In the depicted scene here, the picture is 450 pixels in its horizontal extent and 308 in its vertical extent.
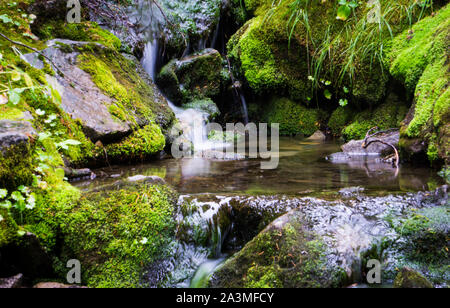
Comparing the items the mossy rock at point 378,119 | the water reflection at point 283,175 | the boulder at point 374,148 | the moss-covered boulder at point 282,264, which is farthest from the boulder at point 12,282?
the mossy rock at point 378,119

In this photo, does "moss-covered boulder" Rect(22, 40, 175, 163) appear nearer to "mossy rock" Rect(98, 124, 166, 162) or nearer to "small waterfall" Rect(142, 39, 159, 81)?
"mossy rock" Rect(98, 124, 166, 162)

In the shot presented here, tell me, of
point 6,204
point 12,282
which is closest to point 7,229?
point 6,204

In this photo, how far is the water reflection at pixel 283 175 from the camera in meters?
2.82

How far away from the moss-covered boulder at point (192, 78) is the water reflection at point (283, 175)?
9.28ft

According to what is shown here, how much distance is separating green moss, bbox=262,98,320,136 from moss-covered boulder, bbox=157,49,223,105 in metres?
1.47

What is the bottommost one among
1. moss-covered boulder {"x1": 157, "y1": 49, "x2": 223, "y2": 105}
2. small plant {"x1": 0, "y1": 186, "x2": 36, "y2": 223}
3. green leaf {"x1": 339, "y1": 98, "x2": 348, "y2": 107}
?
small plant {"x1": 0, "y1": 186, "x2": 36, "y2": 223}

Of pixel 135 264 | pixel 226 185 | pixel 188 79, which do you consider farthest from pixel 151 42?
pixel 135 264

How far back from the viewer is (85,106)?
3.61 meters

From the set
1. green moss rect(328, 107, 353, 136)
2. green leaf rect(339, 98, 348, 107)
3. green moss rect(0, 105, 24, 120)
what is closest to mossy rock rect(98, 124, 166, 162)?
green moss rect(0, 105, 24, 120)

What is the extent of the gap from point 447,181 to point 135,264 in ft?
9.11

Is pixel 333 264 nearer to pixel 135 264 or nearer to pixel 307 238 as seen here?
pixel 307 238

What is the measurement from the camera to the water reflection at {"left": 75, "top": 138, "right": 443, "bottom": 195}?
9.24 feet

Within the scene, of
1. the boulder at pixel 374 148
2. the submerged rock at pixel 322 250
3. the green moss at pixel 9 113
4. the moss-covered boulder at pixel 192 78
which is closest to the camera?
the submerged rock at pixel 322 250

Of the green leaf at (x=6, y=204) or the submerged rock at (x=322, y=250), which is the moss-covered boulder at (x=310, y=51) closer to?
the submerged rock at (x=322, y=250)
